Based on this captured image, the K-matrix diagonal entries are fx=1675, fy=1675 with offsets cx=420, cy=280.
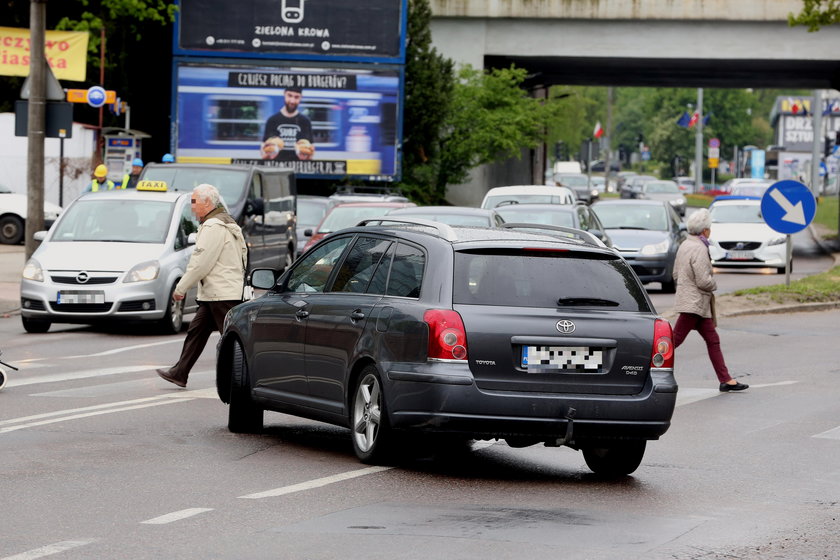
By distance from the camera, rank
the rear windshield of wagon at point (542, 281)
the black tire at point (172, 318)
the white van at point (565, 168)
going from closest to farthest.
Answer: the rear windshield of wagon at point (542, 281) → the black tire at point (172, 318) → the white van at point (565, 168)

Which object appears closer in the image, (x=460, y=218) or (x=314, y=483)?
(x=314, y=483)

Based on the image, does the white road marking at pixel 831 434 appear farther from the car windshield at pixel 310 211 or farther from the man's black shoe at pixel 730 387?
the car windshield at pixel 310 211

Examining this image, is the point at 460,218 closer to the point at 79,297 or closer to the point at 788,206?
the point at 788,206

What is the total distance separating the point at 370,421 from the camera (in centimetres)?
974

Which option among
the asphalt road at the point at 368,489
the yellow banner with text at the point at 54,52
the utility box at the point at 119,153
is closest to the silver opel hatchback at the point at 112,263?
the asphalt road at the point at 368,489

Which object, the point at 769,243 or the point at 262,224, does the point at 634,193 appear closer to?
the point at 769,243

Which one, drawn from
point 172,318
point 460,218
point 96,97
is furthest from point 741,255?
point 172,318

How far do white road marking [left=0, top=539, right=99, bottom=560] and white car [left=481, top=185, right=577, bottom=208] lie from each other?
24.6m

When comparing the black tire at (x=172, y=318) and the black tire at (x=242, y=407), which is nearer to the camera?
the black tire at (x=242, y=407)

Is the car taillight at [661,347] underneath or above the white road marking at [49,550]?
above

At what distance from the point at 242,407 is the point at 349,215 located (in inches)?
676

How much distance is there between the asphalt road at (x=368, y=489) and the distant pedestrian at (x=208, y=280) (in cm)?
32

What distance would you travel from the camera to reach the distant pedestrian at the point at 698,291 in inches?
588

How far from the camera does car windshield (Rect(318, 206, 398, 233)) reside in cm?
2799
